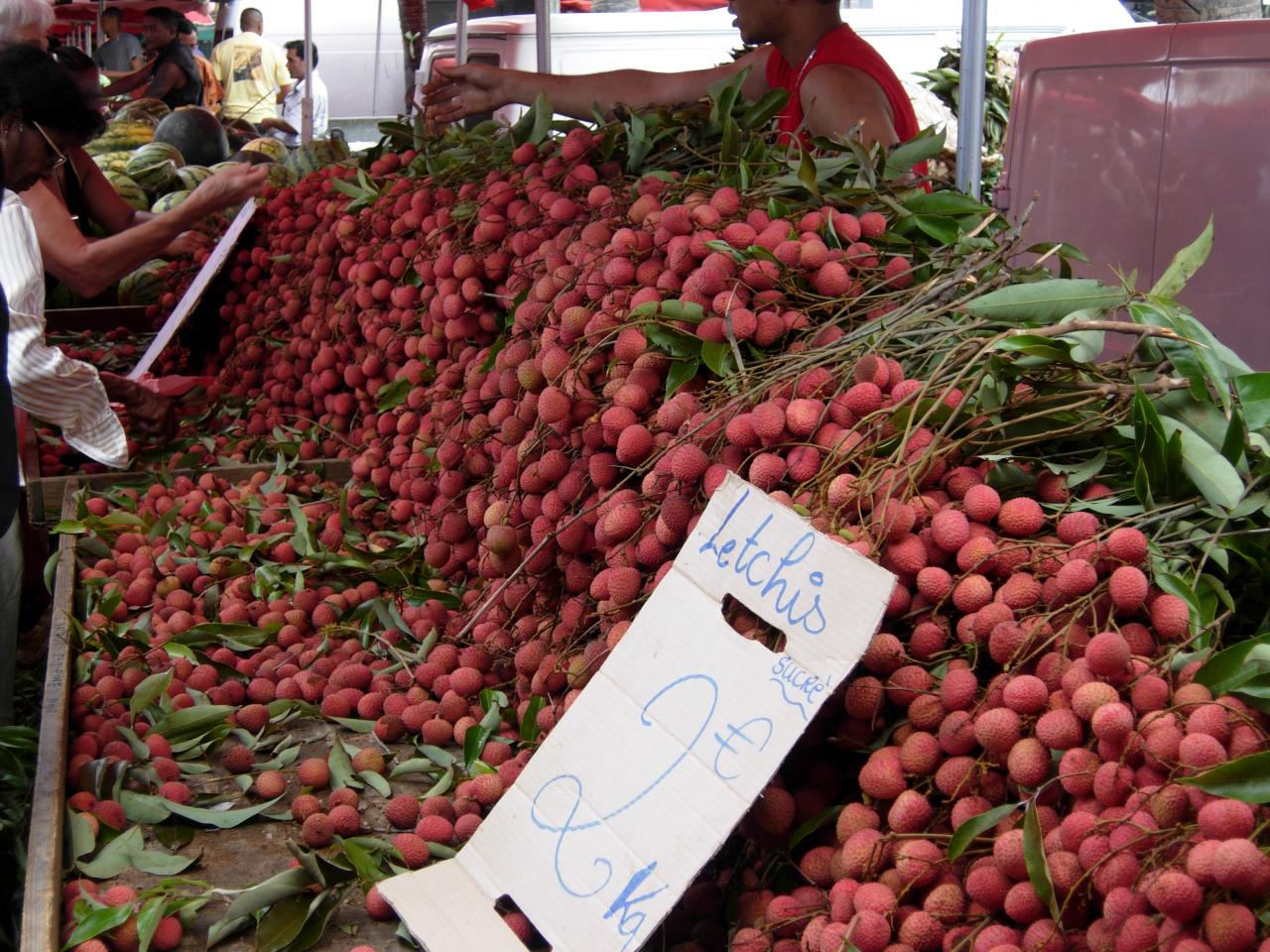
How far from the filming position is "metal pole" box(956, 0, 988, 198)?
3012 millimetres

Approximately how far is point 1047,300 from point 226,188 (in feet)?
7.57

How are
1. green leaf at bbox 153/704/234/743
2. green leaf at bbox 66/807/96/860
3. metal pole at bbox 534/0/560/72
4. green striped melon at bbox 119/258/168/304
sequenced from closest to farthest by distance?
green leaf at bbox 66/807/96/860 → green leaf at bbox 153/704/234/743 → metal pole at bbox 534/0/560/72 → green striped melon at bbox 119/258/168/304

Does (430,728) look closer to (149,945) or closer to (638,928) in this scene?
(149,945)

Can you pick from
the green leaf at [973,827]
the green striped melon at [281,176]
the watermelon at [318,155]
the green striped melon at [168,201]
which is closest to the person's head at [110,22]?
the green striped melon at [168,201]

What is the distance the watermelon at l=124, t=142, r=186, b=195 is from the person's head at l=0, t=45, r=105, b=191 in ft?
8.12

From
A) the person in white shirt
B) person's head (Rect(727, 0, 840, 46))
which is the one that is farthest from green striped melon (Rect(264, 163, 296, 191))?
the person in white shirt

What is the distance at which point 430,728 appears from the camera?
153 centimetres

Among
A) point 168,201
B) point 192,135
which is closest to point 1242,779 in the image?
point 168,201

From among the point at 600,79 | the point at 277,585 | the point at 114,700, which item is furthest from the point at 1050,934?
the point at 600,79

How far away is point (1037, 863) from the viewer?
0.83 meters

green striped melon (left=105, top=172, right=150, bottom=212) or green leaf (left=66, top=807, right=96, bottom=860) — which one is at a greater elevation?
green striped melon (left=105, top=172, right=150, bottom=212)

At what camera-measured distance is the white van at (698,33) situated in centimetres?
702

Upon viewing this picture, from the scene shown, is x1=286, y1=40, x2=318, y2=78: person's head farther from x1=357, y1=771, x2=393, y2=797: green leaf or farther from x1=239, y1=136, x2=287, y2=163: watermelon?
x1=357, y1=771, x2=393, y2=797: green leaf

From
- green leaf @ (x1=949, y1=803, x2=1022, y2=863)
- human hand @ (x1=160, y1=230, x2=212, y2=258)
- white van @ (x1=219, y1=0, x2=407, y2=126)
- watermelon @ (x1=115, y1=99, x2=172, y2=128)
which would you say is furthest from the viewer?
white van @ (x1=219, y1=0, x2=407, y2=126)
